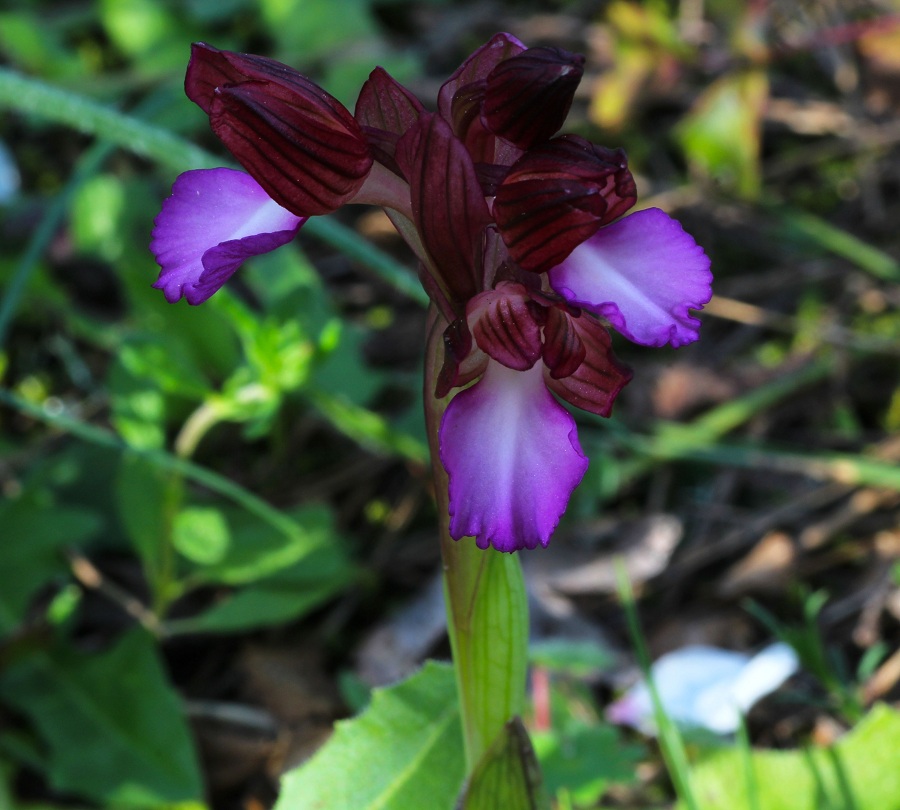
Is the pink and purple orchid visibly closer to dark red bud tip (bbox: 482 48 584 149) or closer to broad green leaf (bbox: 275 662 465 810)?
dark red bud tip (bbox: 482 48 584 149)

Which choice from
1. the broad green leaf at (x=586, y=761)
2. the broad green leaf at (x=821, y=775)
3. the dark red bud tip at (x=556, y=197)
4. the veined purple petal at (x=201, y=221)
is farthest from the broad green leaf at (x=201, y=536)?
the dark red bud tip at (x=556, y=197)

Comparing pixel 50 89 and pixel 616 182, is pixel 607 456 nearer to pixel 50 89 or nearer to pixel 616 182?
pixel 50 89

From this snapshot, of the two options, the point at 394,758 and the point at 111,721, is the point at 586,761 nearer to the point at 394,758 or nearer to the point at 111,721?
the point at 394,758

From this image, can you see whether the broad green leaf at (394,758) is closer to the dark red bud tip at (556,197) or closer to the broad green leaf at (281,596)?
the dark red bud tip at (556,197)

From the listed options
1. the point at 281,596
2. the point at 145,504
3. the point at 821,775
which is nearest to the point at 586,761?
the point at 821,775

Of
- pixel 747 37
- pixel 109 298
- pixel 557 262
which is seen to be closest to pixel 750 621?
pixel 557 262
